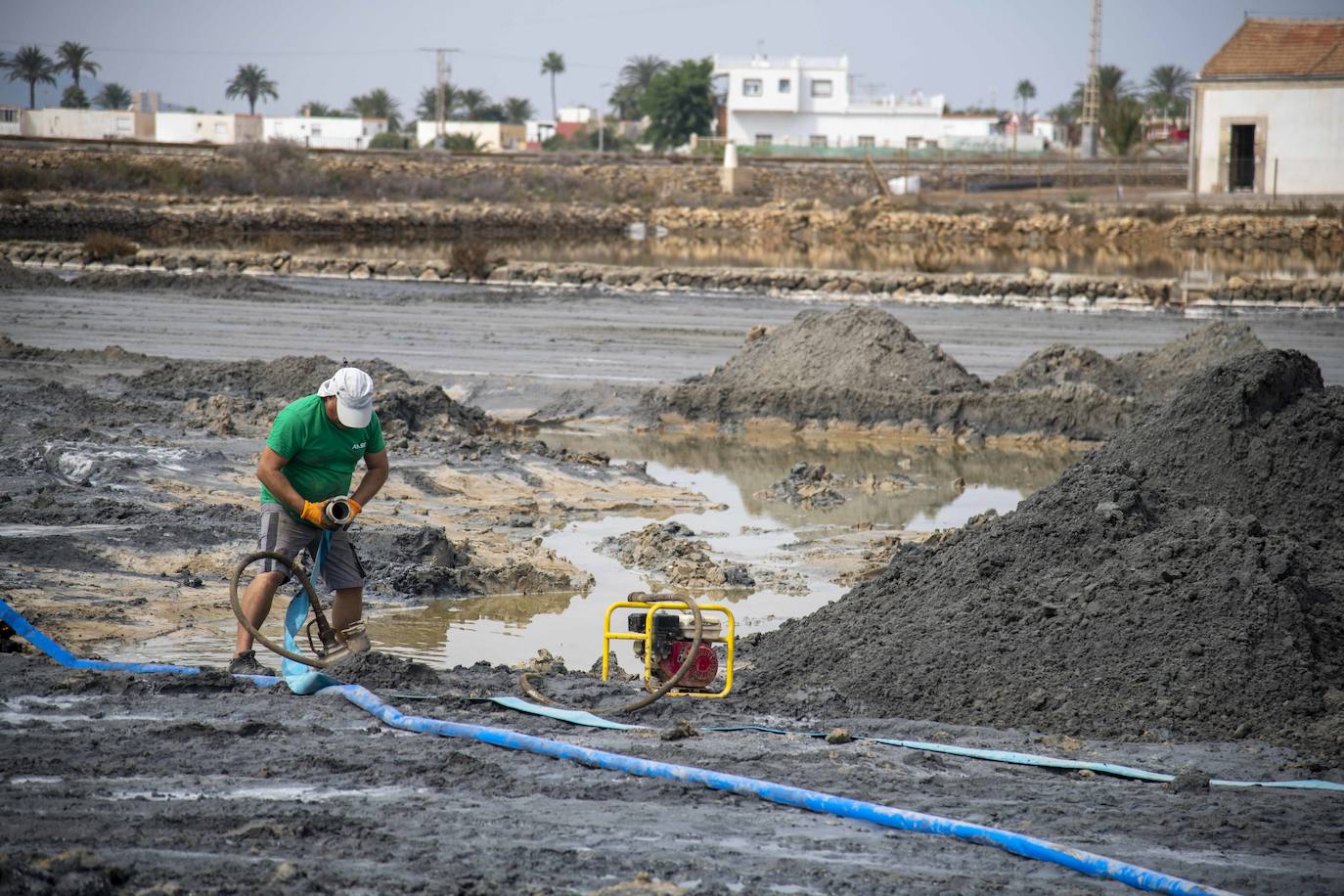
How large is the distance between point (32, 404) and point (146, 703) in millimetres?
9474

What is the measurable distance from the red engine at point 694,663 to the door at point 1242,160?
52415 mm

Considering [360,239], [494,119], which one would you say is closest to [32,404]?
[360,239]

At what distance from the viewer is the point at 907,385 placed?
18.0 meters

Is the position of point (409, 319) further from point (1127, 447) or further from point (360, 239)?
point (360, 239)

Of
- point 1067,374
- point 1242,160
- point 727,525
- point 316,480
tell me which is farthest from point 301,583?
point 1242,160

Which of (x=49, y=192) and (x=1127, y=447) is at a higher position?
(x=49, y=192)

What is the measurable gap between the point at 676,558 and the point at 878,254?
3748 centimetres

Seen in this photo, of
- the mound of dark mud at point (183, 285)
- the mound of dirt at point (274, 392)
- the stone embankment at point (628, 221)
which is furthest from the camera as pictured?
the stone embankment at point (628, 221)

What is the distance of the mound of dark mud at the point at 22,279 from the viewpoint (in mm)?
28156

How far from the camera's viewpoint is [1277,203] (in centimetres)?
4991

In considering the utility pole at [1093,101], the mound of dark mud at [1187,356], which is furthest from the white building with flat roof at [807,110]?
the mound of dark mud at [1187,356]

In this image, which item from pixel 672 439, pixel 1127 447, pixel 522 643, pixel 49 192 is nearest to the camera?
pixel 522 643

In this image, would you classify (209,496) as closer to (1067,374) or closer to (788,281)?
(1067,374)

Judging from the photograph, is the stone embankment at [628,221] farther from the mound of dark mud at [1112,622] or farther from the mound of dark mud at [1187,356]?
the mound of dark mud at [1112,622]
